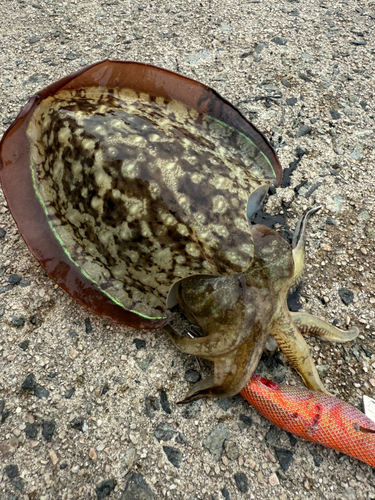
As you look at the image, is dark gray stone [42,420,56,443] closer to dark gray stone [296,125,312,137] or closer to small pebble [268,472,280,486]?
small pebble [268,472,280,486]

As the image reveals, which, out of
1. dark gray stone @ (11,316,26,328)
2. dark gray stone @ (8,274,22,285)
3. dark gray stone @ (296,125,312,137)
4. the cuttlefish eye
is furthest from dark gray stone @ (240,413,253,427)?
dark gray stone @ (296,125,312,137)

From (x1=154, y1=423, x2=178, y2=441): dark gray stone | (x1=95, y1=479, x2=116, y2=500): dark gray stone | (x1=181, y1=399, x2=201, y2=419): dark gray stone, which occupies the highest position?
(x1=181, y1=399, x2=201, y2=419): dark gray stone

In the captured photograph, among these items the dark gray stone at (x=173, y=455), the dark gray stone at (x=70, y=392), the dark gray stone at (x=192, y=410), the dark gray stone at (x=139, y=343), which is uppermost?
the dark gray stone at (x=139, y=343)

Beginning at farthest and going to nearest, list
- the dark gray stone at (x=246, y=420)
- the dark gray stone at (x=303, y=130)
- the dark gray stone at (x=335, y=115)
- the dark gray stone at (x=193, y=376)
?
the dark gray stone at (x=335, y=115), the dark gray stone at (x=303, y=130), the dark gray stone at (x=193, y=376), the dark gray stone at (x=246, y=420)

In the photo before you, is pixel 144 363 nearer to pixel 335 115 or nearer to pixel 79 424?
pixel 79 424

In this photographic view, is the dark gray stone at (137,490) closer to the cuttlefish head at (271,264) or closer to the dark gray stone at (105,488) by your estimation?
the dark gray stone at (105,488)

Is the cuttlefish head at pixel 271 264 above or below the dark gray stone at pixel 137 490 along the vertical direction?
above

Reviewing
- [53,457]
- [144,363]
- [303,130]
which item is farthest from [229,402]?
[303,130]

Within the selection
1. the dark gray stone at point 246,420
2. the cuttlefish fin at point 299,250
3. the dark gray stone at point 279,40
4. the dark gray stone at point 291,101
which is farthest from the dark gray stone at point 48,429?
the dark gray stone at point 279,40
